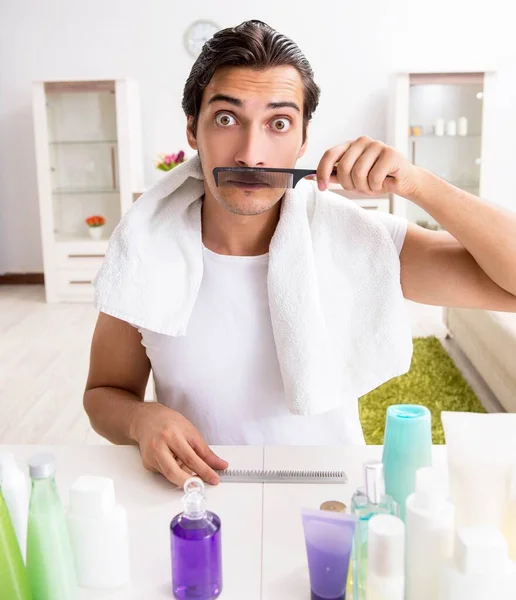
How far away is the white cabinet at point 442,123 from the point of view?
466 cm

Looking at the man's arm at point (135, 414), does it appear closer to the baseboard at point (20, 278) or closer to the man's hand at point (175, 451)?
the man's hand at point (175, 451)

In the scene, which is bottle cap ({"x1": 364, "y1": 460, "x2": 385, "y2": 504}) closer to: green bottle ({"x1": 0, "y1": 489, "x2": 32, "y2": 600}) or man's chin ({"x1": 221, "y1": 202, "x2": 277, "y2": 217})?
green bottle ({"x1": 0, "y1": 489, "x2": 32, "y2": 600})

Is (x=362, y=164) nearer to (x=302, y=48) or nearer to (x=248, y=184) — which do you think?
(x=248, y=184)

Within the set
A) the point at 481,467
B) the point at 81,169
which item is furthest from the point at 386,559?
the point at 81,169

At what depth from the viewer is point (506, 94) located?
495cm

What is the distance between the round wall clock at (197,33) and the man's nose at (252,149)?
4029mm

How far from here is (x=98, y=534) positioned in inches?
29.4

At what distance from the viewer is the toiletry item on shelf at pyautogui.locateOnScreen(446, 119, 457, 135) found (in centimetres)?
479

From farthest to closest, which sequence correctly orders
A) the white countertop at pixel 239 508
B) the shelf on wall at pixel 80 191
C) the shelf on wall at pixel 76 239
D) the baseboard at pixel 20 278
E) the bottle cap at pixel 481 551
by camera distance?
the baseboard at pixel 20 278 → the shelf on wall at pixel 80 191 → the shelf on wall at pixel 76 239 → the white countertop at pixel 239 508 → the bottle cap at pixel 481 551

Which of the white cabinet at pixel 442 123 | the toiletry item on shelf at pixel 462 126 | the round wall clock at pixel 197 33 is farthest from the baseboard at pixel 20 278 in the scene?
the toiletry item on shelf at pixel 462 126

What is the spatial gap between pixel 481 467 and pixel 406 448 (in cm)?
18

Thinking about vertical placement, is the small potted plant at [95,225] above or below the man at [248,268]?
below

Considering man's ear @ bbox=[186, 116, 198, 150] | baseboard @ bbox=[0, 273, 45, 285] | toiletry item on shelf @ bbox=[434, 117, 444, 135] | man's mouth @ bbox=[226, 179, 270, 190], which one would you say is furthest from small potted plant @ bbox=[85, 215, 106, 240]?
man's mouth @ bbox=[226, 179, 270, 190]

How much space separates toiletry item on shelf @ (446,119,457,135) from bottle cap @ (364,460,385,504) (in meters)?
4.50
